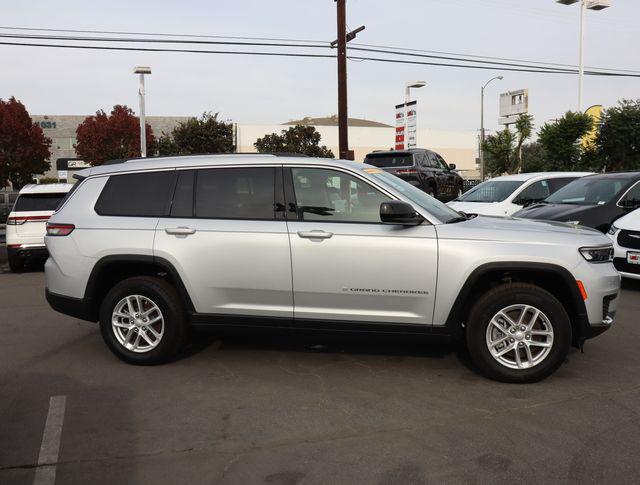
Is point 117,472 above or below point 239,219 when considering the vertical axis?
below

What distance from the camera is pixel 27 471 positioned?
3.43 metres

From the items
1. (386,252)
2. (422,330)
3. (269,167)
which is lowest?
(422,330)

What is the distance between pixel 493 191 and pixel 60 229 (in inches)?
376

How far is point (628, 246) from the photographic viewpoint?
8398 millimetres

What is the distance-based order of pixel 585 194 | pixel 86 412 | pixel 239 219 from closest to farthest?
pixel 86 412
pixel 239 219
pixel 585 194

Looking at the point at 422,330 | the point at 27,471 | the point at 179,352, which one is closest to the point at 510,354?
the point at 422,330

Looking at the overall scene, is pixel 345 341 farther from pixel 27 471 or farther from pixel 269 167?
pixel 27 471

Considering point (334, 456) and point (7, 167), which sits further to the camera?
point (7, 167)

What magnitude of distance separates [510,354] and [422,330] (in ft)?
2.38

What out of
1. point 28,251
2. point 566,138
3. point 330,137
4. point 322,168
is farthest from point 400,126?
point 330,137

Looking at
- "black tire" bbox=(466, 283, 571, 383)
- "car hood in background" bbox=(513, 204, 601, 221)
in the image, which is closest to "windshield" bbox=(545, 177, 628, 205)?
"car hood in background" bbox=(513, 204, 601, 221)

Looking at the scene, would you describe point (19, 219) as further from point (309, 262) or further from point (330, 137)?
point (330, 137)

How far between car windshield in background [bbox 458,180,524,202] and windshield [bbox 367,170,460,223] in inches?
289

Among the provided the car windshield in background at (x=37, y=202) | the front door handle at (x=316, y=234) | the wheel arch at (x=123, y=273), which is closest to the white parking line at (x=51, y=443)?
the wheel arch at (x=123, y=273)
